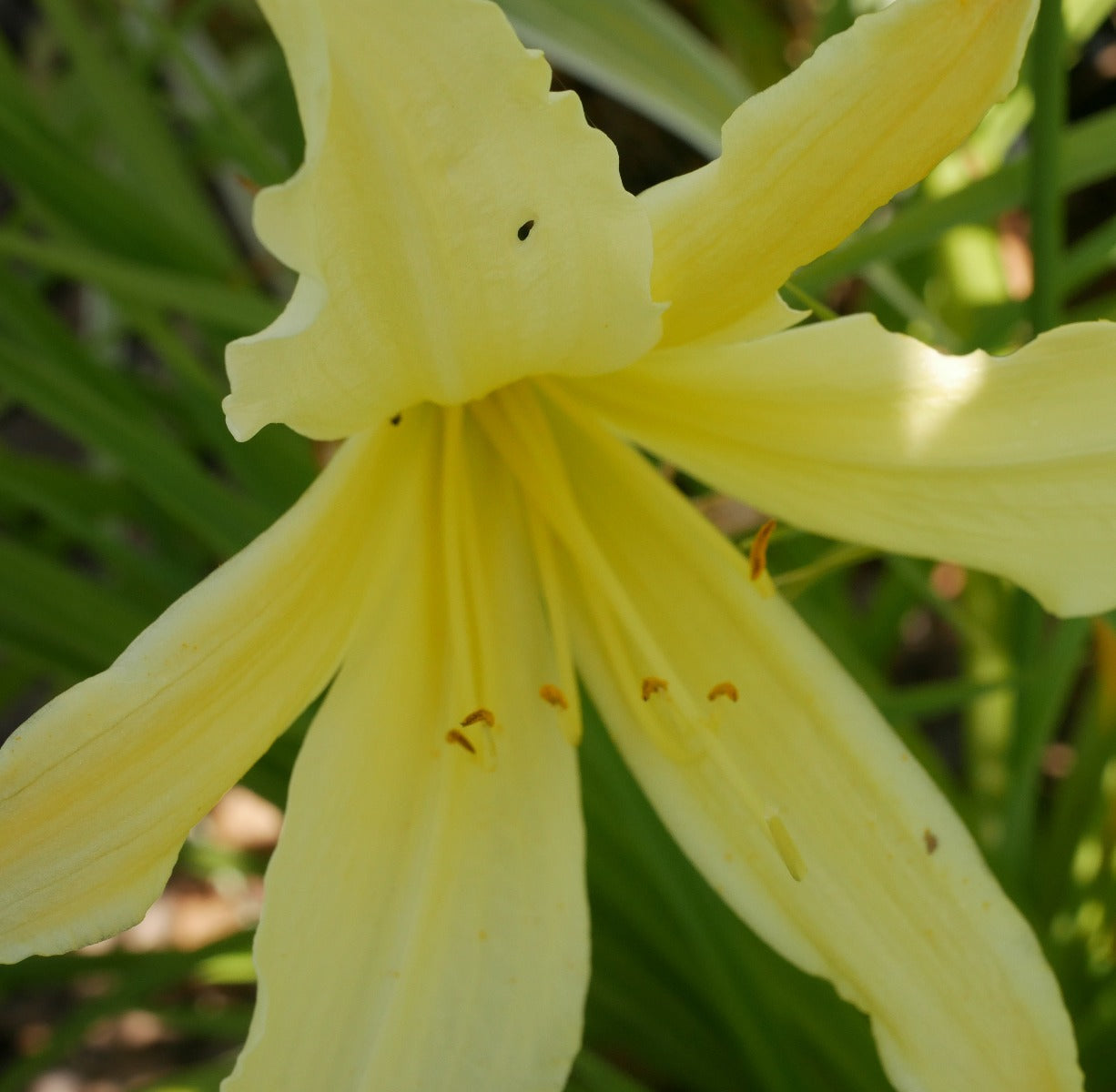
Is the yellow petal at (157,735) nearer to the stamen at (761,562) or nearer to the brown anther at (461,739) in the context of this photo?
the brown anther at (461,739)

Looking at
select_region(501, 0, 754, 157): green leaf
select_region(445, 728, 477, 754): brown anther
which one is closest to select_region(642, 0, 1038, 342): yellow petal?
select_region(445, 728, 477, 754): brown anther

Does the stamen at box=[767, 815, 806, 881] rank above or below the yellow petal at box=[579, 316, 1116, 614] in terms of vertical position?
below

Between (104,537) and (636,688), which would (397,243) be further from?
(104,537)

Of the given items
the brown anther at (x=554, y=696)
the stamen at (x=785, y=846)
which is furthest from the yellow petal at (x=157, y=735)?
the stamen at (x=785, y=846)

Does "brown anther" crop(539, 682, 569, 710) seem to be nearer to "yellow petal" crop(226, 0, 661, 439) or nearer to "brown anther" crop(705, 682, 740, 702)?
"brown anther" crop(705, 682, 740, 702)

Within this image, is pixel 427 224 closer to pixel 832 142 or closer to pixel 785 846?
pixel 832 142
